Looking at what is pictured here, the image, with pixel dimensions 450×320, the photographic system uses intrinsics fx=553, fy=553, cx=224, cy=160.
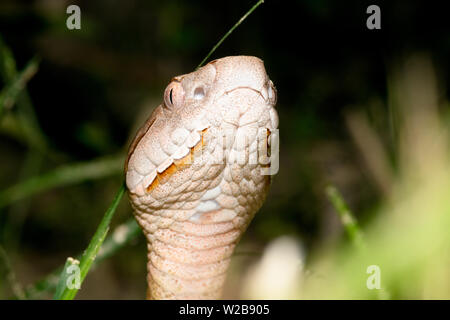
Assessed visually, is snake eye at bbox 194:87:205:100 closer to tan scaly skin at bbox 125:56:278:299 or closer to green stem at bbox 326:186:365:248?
tan scaly skin at bbox 125:56:278:299

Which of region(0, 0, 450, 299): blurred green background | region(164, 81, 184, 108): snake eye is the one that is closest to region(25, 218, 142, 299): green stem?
region(164, 81, 184, 108): snake eye

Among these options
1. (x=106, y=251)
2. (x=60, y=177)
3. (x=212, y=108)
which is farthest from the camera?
(x=60, y=177)

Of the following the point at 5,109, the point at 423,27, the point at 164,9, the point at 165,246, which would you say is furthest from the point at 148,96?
the point at 165,246

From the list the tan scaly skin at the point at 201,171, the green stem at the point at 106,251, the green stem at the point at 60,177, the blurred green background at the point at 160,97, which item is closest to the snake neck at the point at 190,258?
the tan scaly skin at the point at 201,171

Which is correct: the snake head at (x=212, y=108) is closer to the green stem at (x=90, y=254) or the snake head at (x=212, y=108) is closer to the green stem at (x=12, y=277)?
the green stem at (x=90, y=254)

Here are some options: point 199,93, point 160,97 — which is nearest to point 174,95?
point 199,93

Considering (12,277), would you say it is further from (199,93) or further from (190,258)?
(199,93)
